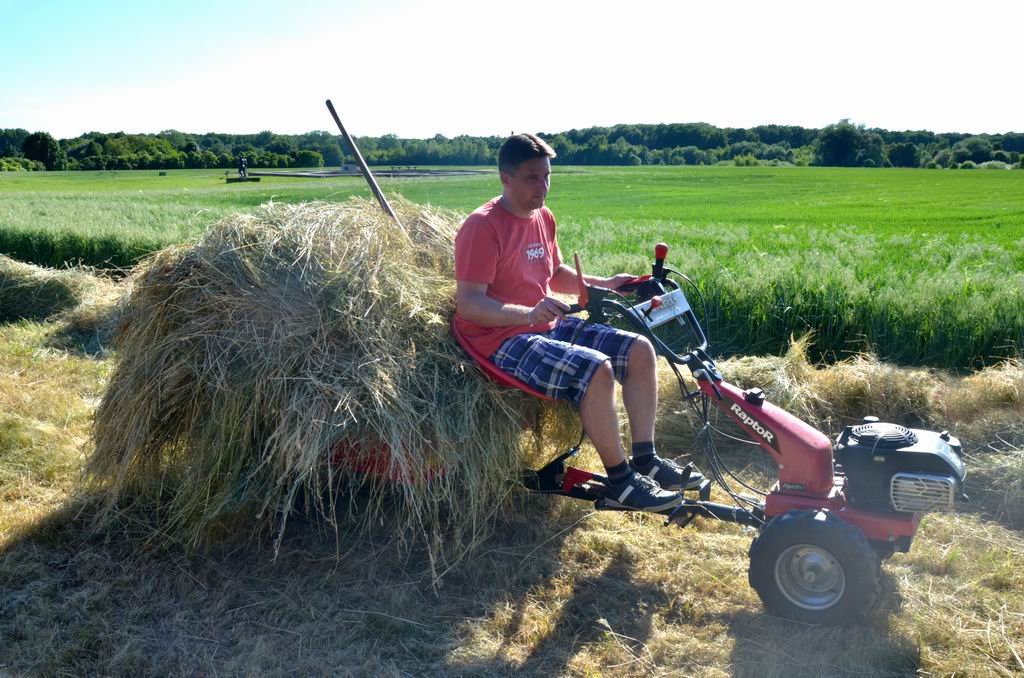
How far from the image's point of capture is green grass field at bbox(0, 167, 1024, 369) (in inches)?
251

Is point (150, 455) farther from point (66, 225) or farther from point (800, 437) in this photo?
point (66, 225)

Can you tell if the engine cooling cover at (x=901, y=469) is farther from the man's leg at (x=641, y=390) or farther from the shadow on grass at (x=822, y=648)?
the man's leg at (x=641, y=390)

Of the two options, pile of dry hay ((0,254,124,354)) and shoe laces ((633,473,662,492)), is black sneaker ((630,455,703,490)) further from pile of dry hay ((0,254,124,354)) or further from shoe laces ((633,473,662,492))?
pile of dry hay ((0,254,124,354))

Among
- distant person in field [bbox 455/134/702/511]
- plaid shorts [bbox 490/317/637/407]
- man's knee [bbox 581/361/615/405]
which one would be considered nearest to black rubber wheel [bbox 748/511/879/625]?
distant person in field [bbox 455/134/702/511]

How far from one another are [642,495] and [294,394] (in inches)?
62.5

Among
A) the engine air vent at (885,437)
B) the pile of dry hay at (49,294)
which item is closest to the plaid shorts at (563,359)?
the engine air vent at (885,437)

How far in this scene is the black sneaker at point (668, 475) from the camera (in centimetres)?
369

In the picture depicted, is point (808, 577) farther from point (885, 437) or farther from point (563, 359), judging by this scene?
point (563, 359)

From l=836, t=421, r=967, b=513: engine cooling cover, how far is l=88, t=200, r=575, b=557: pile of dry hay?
1.49m

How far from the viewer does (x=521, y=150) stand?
372 centimetres

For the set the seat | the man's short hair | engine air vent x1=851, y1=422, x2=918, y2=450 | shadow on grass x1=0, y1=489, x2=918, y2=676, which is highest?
the man's short hair

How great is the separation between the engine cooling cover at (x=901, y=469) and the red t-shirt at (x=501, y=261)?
154cm

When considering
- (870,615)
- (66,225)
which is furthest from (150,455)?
(66,225)

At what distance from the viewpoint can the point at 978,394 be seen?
5258 mm
